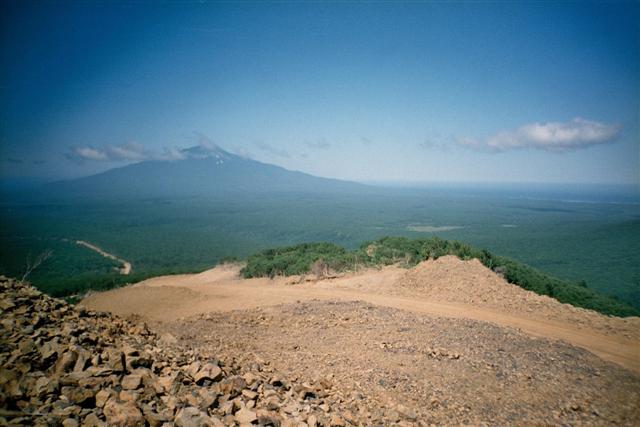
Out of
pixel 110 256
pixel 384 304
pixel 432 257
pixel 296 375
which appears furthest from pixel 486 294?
pixel 110 256

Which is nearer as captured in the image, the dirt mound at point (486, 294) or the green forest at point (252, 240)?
the dirt mound at point (486, 294)

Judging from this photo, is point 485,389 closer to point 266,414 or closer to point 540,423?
point 540,423

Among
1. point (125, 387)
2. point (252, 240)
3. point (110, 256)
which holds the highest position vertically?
point (125, 387)

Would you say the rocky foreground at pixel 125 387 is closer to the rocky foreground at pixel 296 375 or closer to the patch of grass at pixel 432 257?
the rocky foreground at pixel 296 375

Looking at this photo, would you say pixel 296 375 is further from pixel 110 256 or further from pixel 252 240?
pixel 252 240

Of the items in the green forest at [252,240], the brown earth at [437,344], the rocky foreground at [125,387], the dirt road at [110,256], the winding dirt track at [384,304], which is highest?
the rocky foreground at [125,387]

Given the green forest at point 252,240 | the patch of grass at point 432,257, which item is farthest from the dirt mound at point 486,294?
the green forest at point 252,240
